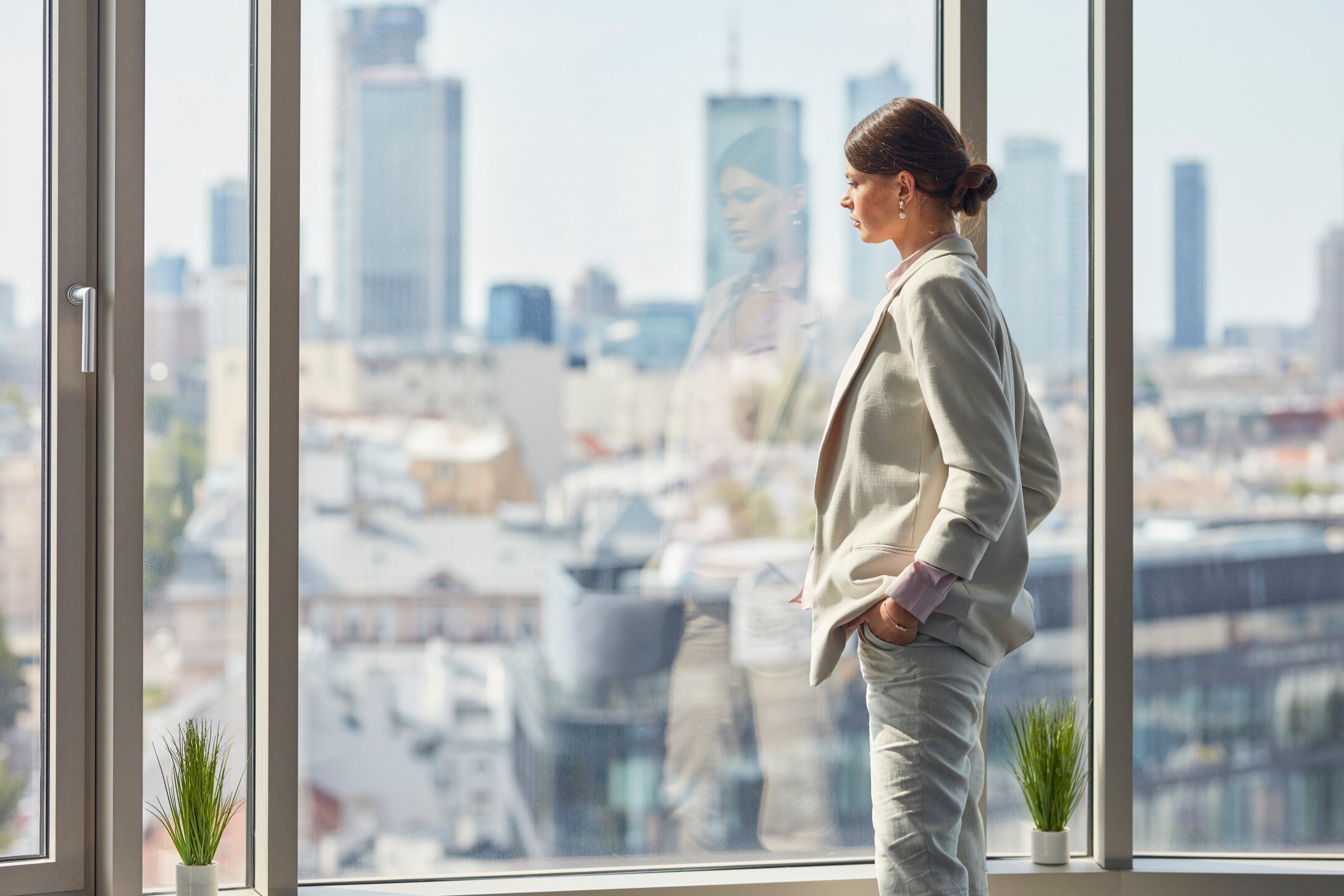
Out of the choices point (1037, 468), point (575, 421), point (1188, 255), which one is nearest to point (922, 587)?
point (1037, 468)

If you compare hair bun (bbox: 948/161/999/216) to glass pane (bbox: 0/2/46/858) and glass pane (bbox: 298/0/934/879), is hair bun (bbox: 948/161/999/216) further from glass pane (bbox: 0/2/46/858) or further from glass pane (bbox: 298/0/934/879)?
glass pane (bbox: 0/2/46/858)

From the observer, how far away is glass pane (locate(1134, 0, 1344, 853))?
7.48 feet

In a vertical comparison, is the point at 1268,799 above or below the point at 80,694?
below

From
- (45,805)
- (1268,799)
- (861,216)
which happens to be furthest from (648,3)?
(1268,799)

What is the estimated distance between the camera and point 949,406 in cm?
146

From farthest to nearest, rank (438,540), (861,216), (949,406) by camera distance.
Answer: (438,540) → (861,216) → (949,406)

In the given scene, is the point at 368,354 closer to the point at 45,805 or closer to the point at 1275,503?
the point at 45,805

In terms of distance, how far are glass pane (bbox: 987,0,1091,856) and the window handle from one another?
1.73 m

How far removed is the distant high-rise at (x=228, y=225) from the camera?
2020 millimetres

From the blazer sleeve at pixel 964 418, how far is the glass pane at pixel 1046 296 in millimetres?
791

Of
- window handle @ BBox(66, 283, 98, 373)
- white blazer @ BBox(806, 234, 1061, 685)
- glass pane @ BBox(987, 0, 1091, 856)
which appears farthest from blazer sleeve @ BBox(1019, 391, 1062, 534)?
window handle @ BBox(66, 283, 98, 373)

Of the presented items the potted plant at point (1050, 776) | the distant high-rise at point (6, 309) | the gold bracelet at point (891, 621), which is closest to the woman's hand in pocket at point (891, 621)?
the gold bracelet at point (891, 621)

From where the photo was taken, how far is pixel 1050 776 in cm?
214

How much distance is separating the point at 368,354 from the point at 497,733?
79 centimetres
